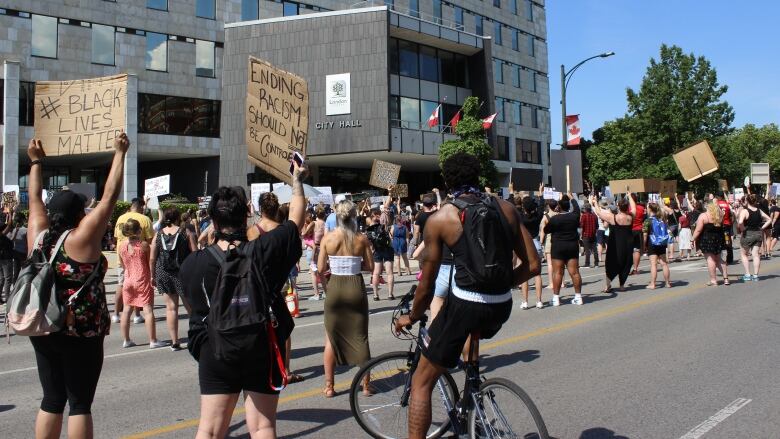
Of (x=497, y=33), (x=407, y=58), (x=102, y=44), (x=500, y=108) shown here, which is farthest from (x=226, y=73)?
(x=497, y=33)

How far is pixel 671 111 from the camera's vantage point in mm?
52156

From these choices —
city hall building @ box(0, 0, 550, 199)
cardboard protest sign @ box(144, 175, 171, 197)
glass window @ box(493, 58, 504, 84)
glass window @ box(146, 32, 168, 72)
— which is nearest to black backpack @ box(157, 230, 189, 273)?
cardboard protest sign @ box(144, 175, 171, 197)

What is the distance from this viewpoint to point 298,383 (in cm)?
689

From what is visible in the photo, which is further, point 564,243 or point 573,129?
point 573,129

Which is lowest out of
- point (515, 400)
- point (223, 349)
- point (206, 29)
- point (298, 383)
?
point (298, 383)

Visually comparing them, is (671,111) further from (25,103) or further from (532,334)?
(532,334)

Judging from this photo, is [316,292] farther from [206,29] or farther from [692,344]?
[206,29]

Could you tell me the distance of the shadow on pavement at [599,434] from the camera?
4.87m

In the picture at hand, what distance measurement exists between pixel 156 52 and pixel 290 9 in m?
9.23

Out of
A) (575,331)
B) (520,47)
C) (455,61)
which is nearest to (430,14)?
(455,61)

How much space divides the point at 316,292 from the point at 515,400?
10.7m

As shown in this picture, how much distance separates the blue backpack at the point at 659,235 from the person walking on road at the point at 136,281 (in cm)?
1012

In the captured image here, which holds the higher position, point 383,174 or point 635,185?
point 383,174

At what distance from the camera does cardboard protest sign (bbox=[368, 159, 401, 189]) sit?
82.2ft
